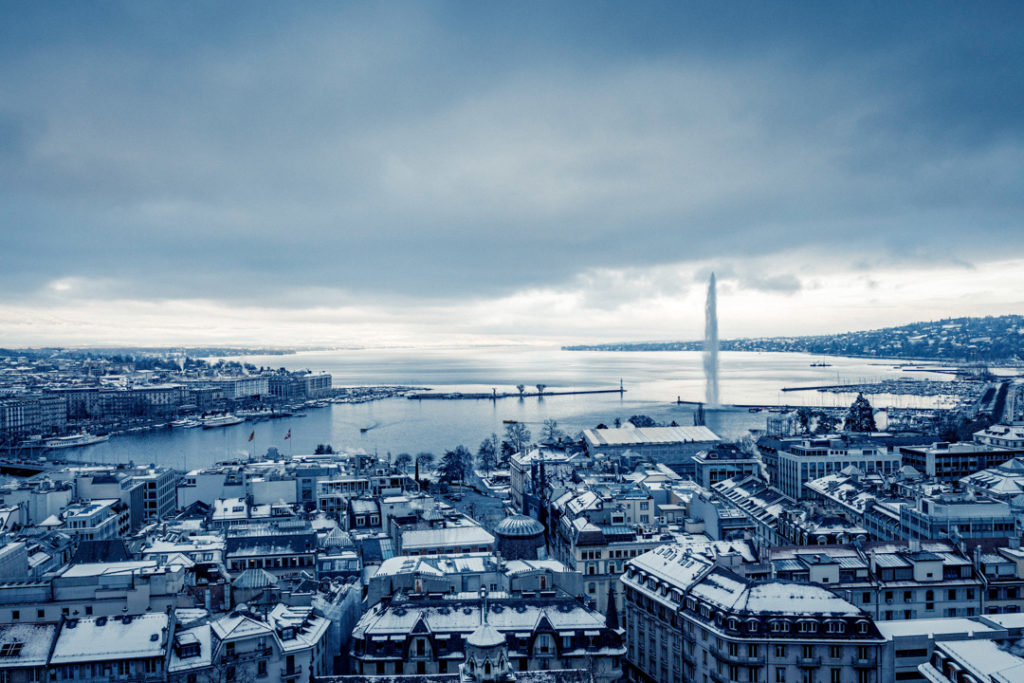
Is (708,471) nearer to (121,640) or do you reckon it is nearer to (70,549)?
(70,549)

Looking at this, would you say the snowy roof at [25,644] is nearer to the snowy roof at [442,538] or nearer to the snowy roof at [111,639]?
the snowy roof at [111,639]

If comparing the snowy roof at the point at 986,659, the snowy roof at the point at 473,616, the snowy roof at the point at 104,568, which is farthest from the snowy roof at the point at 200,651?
the snowy roof at the point at 986,659

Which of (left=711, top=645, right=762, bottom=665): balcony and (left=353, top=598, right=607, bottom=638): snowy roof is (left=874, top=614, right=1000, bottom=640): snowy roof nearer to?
(left=711, top=645, right=762, bottom=665): balcony

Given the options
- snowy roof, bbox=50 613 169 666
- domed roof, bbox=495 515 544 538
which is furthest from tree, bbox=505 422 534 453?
snowy roof, bbox=50 613 169 666

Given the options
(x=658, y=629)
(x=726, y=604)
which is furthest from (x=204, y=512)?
(x=726, y=604)

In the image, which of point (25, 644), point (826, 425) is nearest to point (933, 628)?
point (25, 644)

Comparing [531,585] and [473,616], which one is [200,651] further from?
[531,585]
